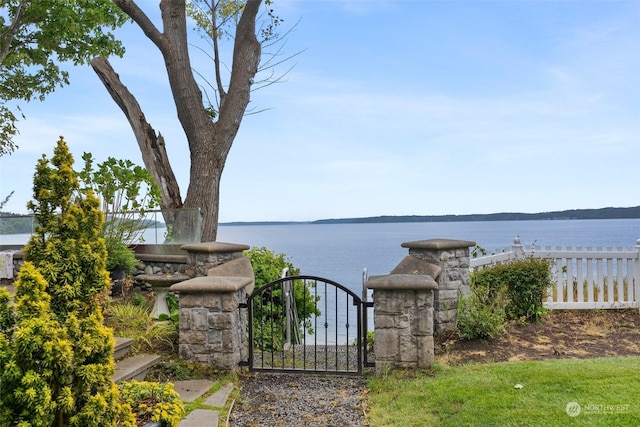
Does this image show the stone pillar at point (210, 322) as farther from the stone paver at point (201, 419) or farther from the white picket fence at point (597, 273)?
the white picket fence at point (597, 273)

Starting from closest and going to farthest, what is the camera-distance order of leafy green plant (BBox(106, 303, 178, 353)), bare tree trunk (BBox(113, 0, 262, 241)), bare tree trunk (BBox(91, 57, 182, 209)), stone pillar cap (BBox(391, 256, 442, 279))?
leafy green plant (BBox(106, 303, 178, 353)), stone pillar cap (BBox(391, 256, 442, 279)), bare tree trunk (BBox(113, 0, 262, 241)), bare tree trunk (BBox(91, 57, 182, 209))

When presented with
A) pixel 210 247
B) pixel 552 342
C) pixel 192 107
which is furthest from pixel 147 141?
pixel 552 342

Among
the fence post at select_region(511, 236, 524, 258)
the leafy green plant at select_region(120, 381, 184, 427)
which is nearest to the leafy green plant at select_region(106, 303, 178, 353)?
the leafy green plant at select_region(120, 381, 184, 427)

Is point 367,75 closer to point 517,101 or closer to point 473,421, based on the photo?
point 517,101

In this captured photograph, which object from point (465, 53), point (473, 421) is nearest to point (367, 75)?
point (465, 53)

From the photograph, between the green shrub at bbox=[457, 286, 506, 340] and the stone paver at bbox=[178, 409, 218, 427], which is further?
the green shrub at bbox=[457, 286, 506, 340]

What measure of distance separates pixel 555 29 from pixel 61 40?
11.4 metres

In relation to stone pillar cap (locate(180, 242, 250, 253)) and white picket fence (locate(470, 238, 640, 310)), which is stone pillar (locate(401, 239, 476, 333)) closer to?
white picket fence (locate(470, 238, 640, 310))

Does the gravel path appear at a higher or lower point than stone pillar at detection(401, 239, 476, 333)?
lower

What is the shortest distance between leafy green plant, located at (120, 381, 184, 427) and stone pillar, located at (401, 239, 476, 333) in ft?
12.5

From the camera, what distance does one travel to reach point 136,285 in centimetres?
826

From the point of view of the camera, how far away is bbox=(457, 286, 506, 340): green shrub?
596 cm

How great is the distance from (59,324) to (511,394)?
3583mm

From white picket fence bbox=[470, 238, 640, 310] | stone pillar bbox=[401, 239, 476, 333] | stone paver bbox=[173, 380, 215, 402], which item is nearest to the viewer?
stone paver bbox=[173, 380, 215, 402]
